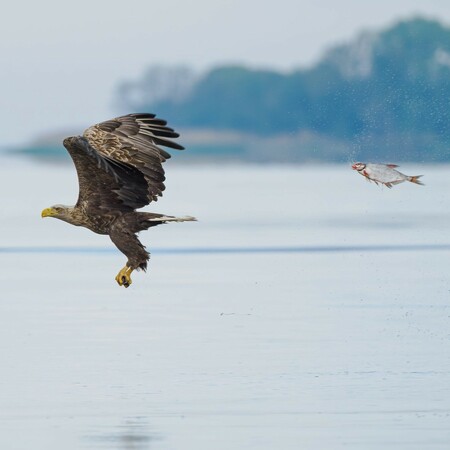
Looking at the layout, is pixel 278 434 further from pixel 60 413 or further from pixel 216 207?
pixel 216 207

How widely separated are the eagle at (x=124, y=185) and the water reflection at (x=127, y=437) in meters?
3.61

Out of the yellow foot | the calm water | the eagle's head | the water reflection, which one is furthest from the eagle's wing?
the water reflection

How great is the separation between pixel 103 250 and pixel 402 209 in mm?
8687

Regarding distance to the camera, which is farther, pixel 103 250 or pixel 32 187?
pixel 32 187

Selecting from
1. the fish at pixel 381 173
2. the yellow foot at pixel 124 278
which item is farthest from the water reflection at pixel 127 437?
the yellow foot at pixel 124 278

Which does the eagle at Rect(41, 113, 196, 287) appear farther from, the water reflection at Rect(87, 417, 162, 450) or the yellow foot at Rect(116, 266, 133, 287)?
the water reflection at Rect(87, 417, 162, 450)

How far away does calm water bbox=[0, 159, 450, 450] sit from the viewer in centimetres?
978

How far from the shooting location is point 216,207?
29.5m

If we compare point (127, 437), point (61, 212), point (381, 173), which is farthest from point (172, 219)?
point (127, 437)

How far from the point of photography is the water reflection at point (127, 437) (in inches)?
367

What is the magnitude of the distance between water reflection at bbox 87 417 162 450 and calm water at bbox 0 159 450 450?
0.02 meters

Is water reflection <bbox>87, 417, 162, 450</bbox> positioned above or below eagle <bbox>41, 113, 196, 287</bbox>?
below

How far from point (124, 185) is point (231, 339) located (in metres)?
1.49

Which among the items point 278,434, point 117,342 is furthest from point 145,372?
point 278,434
